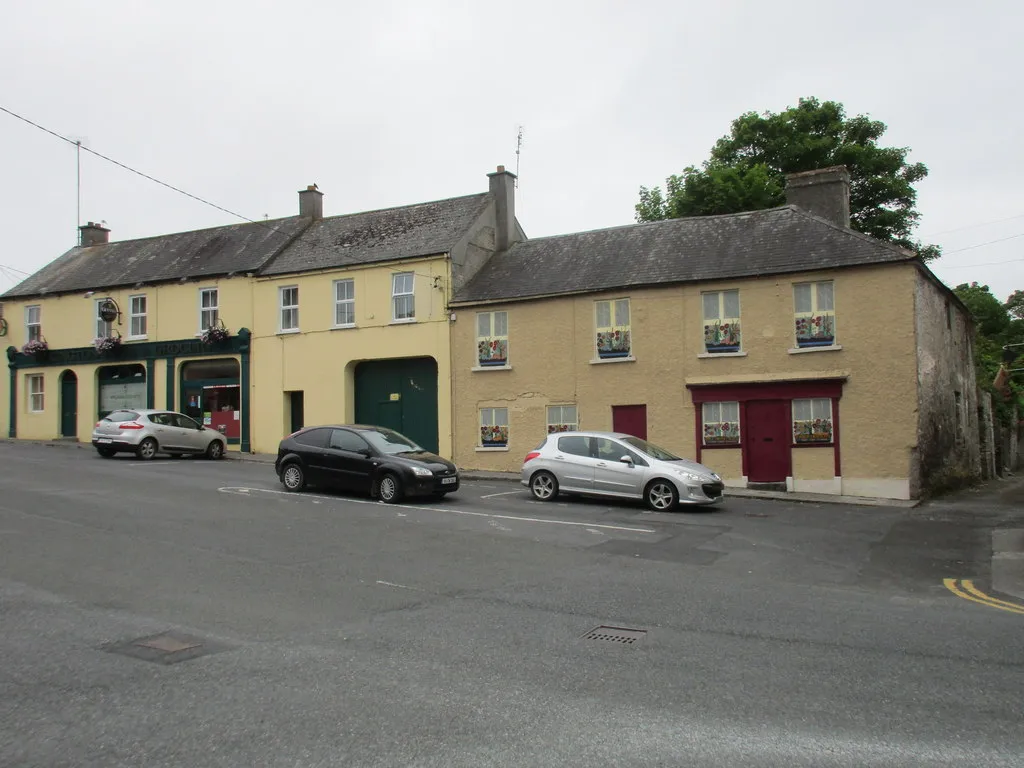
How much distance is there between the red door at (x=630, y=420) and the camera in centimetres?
2231

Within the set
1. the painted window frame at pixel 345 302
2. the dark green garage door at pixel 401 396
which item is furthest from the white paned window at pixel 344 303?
the dark green garage door at pixel 401 396

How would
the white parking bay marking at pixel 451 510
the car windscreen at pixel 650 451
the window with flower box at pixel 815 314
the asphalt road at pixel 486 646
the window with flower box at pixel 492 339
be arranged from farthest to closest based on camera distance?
the window with flower box at pixel 492 339
the window with flower box at pixel 815 314
the car windscreen at pixel 650 451
the white parking bay marking at pixel 451 510
the asphalt road at pixel 486 646

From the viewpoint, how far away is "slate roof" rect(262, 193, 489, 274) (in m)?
26.3

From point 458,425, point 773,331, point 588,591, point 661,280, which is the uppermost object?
point 661,280

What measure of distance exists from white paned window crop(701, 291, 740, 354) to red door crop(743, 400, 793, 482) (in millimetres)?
1587

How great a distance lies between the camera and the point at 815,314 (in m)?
20.3

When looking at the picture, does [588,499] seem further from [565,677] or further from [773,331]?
[565,677]

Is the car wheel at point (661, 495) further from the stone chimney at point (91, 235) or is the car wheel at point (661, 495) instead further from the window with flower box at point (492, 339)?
the stone chimney at point (91, 235)

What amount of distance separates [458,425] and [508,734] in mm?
20205

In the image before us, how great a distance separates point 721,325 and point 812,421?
10.6 ft

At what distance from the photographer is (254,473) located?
71.1ft

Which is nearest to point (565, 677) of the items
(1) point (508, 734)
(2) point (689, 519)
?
(1) point (508, 734)

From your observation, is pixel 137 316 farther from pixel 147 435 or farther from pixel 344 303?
pixel 344 303

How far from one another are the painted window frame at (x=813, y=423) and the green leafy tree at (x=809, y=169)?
14.9 m
